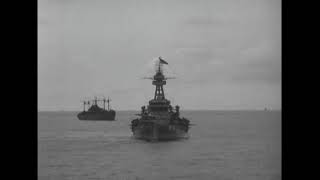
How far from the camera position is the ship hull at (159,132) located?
34312 millimetres

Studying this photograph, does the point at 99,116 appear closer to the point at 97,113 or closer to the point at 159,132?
the point at 97,113

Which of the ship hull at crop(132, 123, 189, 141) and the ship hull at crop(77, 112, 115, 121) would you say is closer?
the ship hull at crop(132, 123, 189, 141)

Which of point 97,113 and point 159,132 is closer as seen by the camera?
point 159,132

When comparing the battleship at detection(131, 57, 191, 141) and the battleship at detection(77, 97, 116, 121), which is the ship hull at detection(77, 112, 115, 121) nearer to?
the battleship at detection(77, 97, 116, 121)

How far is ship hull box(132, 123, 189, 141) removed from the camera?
113 feet

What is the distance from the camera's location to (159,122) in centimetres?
3350

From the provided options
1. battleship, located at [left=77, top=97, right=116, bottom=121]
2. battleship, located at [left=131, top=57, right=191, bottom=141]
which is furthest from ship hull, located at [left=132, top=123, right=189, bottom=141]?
battleship, located at [left=77, top=97, right=116, bottom=121]

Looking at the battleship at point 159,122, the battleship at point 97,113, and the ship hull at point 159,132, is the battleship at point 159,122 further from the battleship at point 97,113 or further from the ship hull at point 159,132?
the battleship at point 97,113

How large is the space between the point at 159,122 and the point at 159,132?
1.23 metres

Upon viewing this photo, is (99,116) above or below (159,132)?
below

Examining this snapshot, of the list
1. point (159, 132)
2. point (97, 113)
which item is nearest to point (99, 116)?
point (97, 113)
